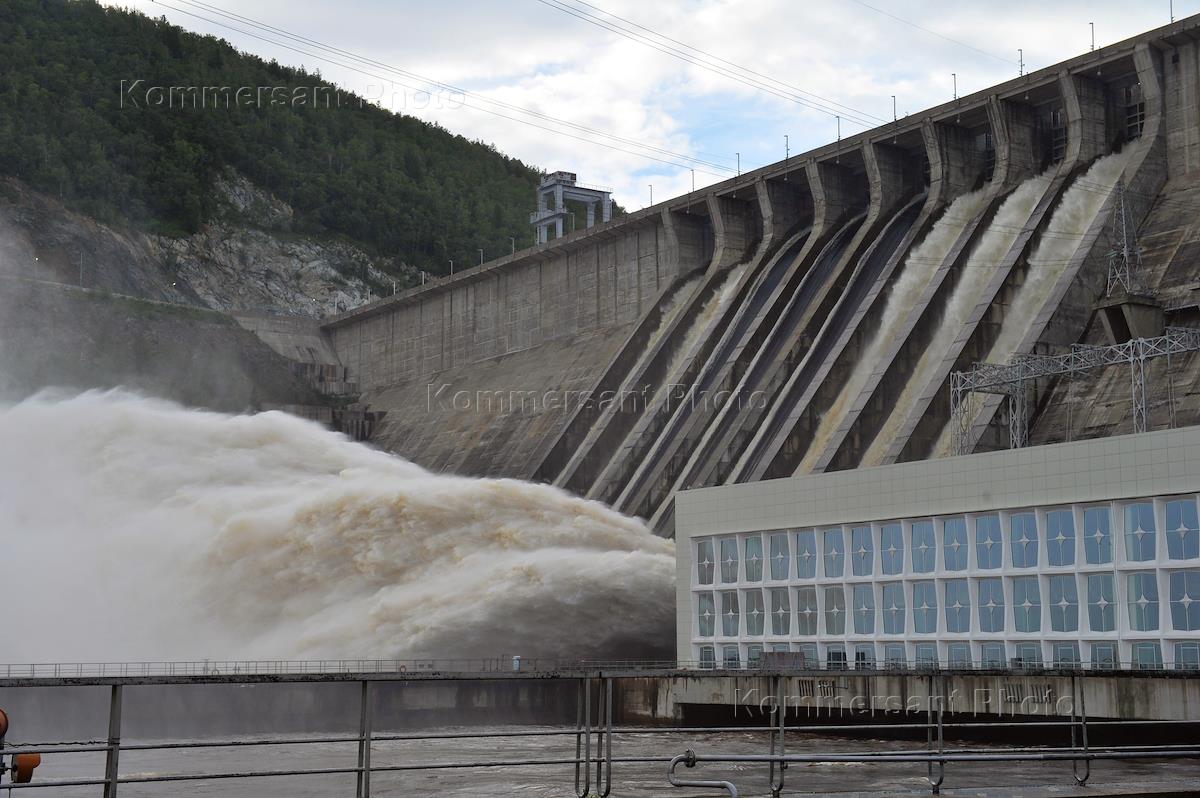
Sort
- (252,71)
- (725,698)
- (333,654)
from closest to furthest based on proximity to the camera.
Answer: (725,698) → (333,654) → (252,71)

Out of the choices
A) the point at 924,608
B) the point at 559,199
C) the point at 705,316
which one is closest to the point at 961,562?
the point at 924,608

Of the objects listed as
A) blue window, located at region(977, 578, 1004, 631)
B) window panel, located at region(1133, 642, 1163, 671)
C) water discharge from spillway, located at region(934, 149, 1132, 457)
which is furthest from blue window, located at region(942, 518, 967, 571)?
water discharge from spillway, located at region(934, 149, 1132, 457)

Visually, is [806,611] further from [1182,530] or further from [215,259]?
[215,259]

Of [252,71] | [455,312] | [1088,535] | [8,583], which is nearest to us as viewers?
[1088,535]

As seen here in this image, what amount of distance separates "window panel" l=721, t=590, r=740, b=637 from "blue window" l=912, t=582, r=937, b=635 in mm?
5504

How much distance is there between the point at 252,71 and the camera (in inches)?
4916

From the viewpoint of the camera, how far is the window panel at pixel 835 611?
34.3 metres

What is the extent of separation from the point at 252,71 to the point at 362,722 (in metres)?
121

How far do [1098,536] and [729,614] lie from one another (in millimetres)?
10657

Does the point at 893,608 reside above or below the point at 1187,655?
above

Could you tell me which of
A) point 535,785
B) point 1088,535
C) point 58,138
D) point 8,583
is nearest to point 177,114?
point 58,138

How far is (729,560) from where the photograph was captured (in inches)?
1471

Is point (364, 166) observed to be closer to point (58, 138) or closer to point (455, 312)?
point (58, 138)

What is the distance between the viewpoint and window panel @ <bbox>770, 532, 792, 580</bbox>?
3594 cm
